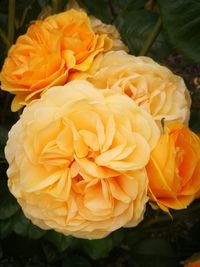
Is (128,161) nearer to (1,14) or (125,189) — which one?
(125,189)

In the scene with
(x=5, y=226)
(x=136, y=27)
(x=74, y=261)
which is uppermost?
(x=136, y=27)

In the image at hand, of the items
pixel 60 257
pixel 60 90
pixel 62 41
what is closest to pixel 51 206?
pixel 60 90

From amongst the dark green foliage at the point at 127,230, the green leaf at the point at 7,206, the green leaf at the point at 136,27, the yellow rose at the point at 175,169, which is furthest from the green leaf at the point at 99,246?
the green leaf at the point at 136,27

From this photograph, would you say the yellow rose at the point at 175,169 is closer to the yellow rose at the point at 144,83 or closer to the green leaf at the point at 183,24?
the yellow rose at the point at 144,83

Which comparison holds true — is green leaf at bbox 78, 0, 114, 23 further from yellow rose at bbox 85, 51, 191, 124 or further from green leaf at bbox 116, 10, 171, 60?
yellow rose at bbox 85, 51, 191, 124

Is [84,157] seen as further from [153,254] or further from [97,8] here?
[153,254]

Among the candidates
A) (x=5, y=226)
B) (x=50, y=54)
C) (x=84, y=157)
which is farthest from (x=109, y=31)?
(x=5, y=226)

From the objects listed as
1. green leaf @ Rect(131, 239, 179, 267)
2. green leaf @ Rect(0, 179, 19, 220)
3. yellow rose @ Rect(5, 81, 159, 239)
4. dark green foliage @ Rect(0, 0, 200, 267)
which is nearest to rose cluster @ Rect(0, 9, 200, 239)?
yellow rose @ Rect(5, 81, 159, 239)
